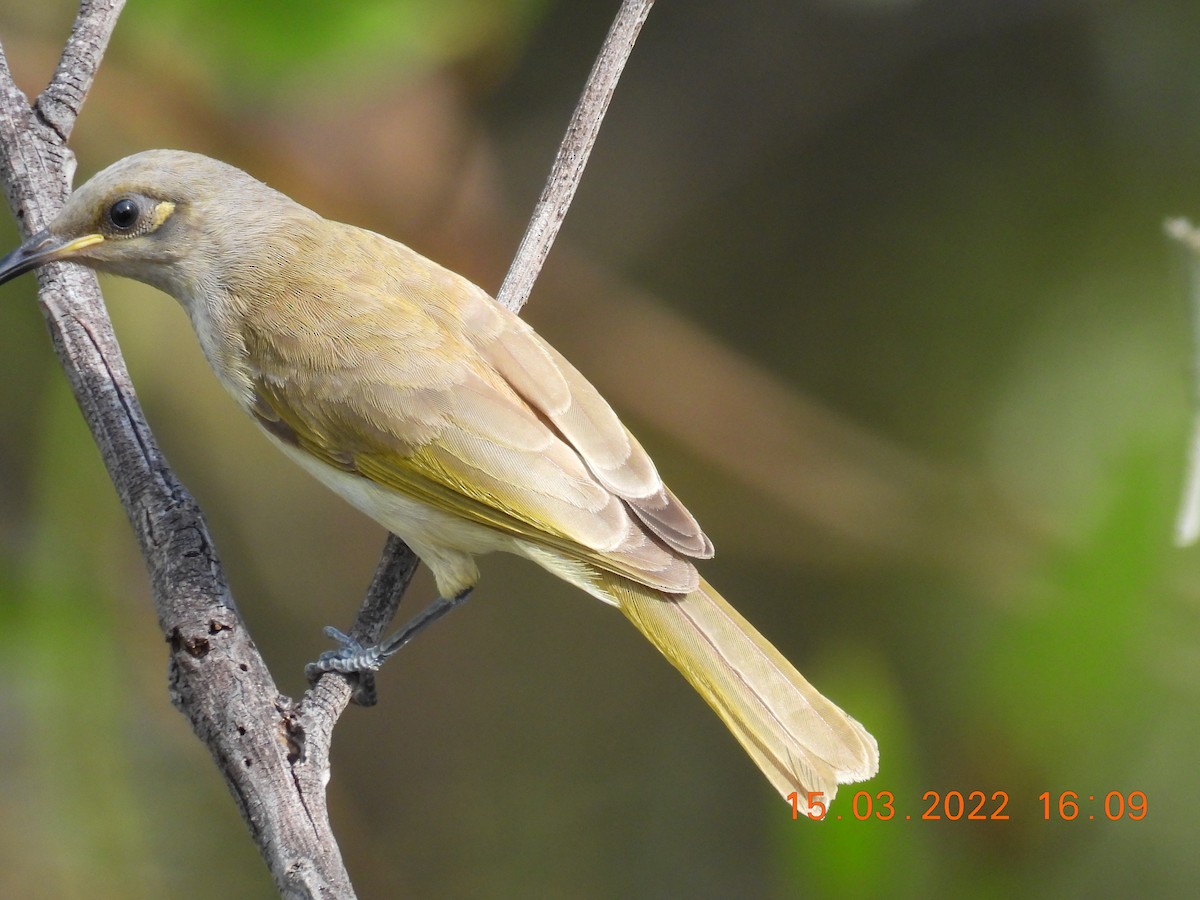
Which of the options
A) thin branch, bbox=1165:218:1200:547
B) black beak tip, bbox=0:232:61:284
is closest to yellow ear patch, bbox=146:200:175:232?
black beak tip, bbox=0:232:61:284

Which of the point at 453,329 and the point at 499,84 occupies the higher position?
the point at 499,84

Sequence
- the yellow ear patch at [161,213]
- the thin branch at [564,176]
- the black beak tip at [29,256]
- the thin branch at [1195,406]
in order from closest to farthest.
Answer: the thin branch at [1195,406]
the black beak tip at [29,256]
the thin branch at [564,176]
the yellow ear patch at [161,213]

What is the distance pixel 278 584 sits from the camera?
5.46 meters

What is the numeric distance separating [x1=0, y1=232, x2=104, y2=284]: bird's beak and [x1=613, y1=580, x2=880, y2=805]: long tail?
5.58 feet

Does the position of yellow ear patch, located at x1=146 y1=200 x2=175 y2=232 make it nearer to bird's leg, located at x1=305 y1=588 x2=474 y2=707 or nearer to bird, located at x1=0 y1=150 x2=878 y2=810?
bird, located at x1=0 y1=150 x2=878 y2=810

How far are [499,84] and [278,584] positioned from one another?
2382 mm

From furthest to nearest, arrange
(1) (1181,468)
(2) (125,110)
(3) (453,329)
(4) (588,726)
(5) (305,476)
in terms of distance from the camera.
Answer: (4) (588,726) → (5) (305,476) → (2) (125,110) → (3) (453,329) → (1) (1181,468)

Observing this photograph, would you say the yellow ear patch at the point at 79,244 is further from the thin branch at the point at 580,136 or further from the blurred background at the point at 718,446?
the thin branch at the point at 580,136

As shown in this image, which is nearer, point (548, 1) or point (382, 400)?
point (382, 400)

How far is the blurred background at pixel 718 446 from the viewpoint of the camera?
351 cm

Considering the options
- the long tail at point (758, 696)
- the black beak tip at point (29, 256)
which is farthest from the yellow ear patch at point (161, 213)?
the long tail at point (758, 696)

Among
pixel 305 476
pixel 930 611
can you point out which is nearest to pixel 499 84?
pixel 305 476

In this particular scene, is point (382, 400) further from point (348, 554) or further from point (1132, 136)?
point (1132, 136)

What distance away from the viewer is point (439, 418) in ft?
10.5
